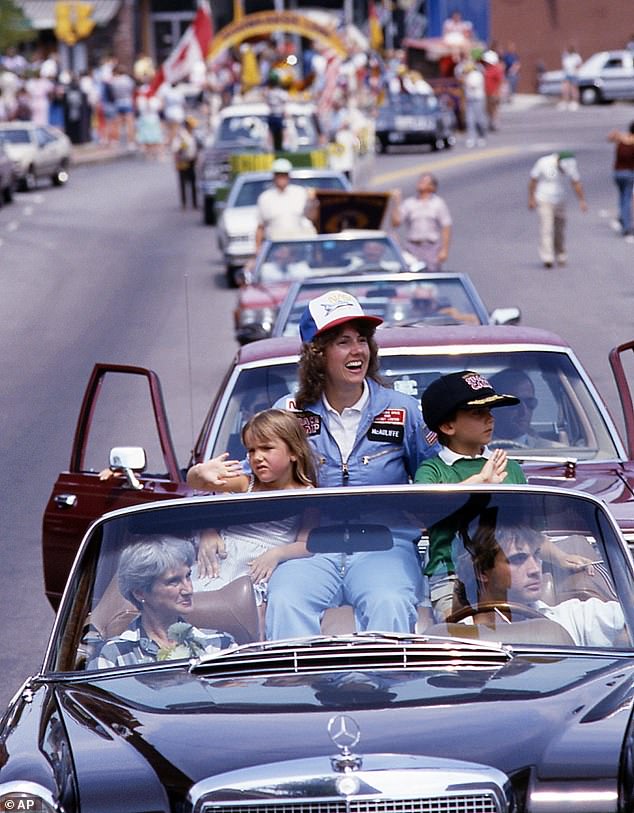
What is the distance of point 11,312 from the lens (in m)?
24.0

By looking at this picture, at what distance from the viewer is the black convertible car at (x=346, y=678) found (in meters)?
4.17

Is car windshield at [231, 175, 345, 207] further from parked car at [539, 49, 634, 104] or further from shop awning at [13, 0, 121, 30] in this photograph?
shop awning at [13, 0, 121, 30]

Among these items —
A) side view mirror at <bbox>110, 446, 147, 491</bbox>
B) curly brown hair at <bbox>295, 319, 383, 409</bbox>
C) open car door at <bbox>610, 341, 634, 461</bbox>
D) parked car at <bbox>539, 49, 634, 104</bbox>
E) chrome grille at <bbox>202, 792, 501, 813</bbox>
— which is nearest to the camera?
chrome grille at <bbox>202, 792, 501, 813</bbox>

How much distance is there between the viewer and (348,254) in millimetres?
17969

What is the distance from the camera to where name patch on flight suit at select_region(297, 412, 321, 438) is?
6.79 metres

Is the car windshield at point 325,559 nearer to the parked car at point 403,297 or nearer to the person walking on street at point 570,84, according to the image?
the parked car at point 403,297

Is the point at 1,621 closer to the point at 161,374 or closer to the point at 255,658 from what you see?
the point at 255,658

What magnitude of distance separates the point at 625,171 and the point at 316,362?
75.5ft

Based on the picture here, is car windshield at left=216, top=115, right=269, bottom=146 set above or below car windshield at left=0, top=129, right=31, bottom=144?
above

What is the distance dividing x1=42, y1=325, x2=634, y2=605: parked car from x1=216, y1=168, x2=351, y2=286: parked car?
16199mm

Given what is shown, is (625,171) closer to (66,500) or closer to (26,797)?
(66,500)

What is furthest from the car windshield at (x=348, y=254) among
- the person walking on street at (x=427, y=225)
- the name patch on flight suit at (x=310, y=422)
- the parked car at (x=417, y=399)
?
the name patch on flight suit at (x=310, y=422)

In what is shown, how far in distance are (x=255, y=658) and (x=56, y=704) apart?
1.76 feet

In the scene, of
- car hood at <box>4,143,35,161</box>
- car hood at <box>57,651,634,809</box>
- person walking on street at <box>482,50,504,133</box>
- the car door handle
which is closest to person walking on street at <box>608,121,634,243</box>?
car hood at <box>4,143,35,161</box>
